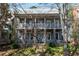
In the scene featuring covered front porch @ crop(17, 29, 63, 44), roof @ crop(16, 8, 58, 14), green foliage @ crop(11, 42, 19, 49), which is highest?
roof @ crop(16, 8, 58, 14)

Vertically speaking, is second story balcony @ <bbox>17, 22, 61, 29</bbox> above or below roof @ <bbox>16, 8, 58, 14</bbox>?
below

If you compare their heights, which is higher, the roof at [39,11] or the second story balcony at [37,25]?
the roof at [39,11]

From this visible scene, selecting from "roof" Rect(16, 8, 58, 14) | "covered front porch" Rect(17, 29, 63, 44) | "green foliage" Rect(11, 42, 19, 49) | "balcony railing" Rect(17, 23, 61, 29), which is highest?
"roof" Rect(16, 8, 58, 14)

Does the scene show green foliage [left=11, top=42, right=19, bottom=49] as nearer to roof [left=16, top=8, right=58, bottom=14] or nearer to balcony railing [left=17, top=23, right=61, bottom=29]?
balcony railing [left=17, top=23, right=61, bottom=29]

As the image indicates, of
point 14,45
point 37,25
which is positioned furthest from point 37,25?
point 14,45

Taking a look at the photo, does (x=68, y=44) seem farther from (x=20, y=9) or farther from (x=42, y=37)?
(x=20, y=9)

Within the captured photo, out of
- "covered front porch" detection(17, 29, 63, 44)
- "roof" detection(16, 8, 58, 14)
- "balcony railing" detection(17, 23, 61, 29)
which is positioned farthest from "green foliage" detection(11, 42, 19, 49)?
"roof" detection(16, 8, 58, 14)

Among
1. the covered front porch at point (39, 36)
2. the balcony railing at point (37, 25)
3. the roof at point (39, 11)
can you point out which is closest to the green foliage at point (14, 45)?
the covered front porch at point (39, 36)

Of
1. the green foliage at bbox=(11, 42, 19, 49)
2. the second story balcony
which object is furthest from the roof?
the green foliage at bbox=(11, 42, 19, 49)

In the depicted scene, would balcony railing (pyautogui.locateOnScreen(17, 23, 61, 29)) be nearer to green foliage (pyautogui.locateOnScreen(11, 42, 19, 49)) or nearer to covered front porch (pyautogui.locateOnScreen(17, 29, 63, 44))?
covered front porch (pyautogui.locateOnScreen(17, 29, 63, 44))

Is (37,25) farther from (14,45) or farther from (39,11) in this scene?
(14,45)

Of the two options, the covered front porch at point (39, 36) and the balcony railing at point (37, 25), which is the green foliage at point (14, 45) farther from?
the balcony railing at point (37, 25)

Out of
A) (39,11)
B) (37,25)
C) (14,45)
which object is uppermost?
(39,11)

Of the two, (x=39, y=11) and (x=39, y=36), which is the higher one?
(x=39, y=11)
